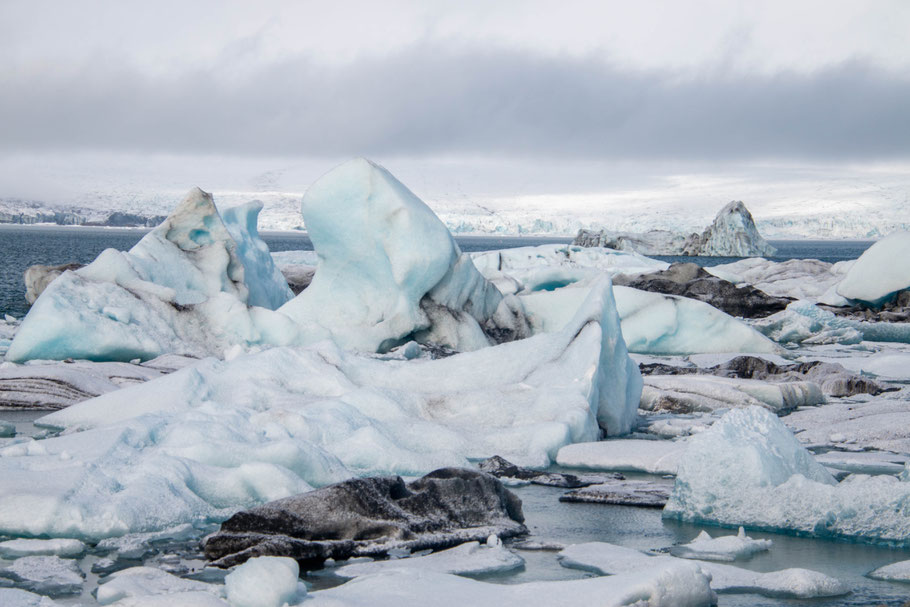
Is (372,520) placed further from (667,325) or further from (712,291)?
(712,291)

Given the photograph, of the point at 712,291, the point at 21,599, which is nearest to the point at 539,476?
the point at 21,599

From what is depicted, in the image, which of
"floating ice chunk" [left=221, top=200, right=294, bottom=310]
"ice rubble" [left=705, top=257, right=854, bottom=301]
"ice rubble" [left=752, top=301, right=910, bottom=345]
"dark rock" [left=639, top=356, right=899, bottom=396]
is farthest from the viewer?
"ice rubble" [left=705, top=257, right=854, bottom=301]

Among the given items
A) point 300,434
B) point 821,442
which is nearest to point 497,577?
point 300,434

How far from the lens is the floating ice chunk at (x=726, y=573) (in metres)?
3.95

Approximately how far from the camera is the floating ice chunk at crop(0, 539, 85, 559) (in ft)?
14.4

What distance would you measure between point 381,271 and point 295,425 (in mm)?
6594

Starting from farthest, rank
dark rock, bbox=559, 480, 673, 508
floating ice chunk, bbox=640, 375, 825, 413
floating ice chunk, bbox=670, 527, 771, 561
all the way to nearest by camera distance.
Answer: floating ice chunk, bbox=640, 375, 825, 413 → dark rock, bbox=559, 480, 673, 508 → floating ice chunk, bbox=670, 527, 771, 561

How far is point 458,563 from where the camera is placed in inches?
169

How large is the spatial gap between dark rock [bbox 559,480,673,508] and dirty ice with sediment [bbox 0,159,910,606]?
23 millimetres

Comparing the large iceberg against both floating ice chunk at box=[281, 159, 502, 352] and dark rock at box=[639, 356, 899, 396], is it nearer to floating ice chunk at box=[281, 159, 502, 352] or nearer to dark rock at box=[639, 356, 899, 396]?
floating ice chunk at box=[281, 159, 502, 352]

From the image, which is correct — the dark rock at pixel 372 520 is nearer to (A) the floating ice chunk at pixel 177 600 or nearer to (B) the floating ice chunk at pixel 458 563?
(B) the floating ice chunk at pixel 458 563

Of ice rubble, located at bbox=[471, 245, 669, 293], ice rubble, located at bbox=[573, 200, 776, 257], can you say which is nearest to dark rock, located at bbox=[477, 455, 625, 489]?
ice rubble, located at bbox=[471, 245, 669, 293]

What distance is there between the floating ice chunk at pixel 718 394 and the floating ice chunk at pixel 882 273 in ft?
40.1

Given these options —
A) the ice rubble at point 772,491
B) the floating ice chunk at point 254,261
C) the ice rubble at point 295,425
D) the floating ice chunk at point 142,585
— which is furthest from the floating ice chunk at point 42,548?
the floating ice chunk at point 254,261
